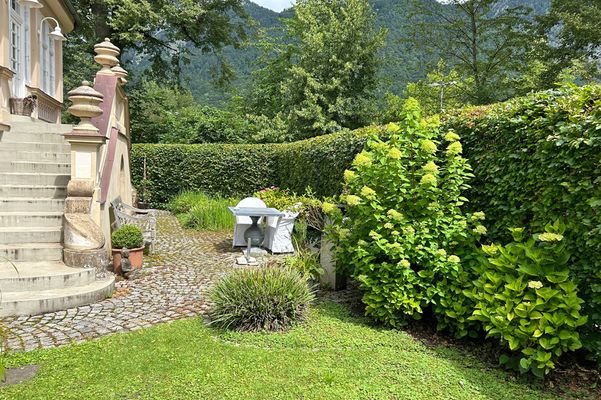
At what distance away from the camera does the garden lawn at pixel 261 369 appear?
9.73ft

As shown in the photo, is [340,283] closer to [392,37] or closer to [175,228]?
[175,228]

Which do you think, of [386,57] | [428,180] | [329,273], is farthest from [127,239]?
[386,57]

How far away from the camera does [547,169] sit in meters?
3.43

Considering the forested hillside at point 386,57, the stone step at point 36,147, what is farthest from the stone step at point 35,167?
the forested hillside at point 386,57

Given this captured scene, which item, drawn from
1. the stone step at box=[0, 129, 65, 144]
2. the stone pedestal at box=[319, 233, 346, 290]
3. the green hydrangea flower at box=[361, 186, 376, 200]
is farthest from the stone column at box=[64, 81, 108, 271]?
the green hydrangea flower at box=[361, 186, 376, 200]

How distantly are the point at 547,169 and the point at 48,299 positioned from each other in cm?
513

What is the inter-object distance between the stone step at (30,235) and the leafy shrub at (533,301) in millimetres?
5424

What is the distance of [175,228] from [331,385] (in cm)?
856

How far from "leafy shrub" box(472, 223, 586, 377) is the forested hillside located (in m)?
18.4

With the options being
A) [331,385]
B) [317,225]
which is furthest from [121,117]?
[331,385]

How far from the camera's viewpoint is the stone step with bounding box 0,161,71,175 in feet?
21.4

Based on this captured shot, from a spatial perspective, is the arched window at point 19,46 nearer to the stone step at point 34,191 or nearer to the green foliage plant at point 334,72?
the stone step at point 34,191

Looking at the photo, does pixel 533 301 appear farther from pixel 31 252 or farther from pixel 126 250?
pixel 31 252

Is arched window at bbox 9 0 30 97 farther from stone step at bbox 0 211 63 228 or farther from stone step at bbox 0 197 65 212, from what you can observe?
stone step at bbox 0 211 63 228
